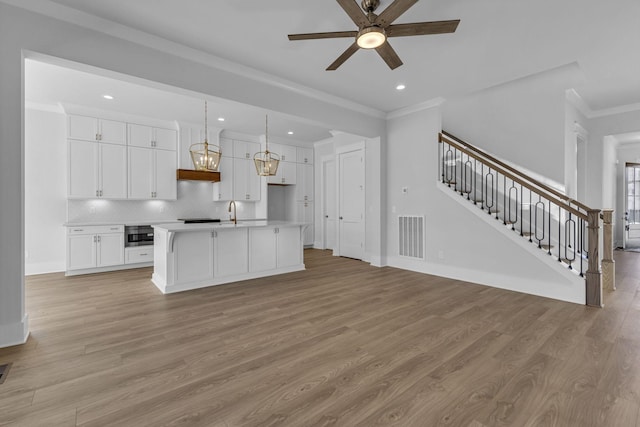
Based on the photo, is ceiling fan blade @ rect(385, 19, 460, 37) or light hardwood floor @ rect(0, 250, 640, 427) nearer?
light hardwood floor @ rect(0, 250, 640, 427)

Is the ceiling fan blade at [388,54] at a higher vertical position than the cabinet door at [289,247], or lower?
higher

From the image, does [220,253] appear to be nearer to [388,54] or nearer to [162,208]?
[162,208]

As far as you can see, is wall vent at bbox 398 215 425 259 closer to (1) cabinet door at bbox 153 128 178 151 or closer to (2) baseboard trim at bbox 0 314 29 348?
(1) cabinet door at bbox 153 128 178 151

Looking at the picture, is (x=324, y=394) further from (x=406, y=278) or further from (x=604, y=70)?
(x=604, y=70)

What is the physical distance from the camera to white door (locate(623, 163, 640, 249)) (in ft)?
25.9

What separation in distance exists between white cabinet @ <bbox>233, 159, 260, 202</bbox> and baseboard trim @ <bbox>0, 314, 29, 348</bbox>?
5029 millimetres

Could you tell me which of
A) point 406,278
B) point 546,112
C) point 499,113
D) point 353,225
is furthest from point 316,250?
point 546,112

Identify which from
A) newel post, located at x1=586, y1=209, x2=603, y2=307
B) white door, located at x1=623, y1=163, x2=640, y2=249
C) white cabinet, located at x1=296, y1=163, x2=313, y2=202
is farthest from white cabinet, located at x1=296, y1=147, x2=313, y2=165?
white door, located at x1=623, y1=163, x2=640, y2=249

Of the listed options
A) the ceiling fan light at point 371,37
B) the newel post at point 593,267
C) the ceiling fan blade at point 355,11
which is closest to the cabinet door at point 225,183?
the ceiling fan light at point 371,37

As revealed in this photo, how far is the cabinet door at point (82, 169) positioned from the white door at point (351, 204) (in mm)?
5066

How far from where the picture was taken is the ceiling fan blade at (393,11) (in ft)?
7.07

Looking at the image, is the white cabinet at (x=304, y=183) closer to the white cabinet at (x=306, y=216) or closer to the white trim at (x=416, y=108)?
the white cabinet at (x=306, y=216)

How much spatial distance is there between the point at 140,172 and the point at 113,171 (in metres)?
0.46

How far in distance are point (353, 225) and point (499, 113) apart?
371 cm
